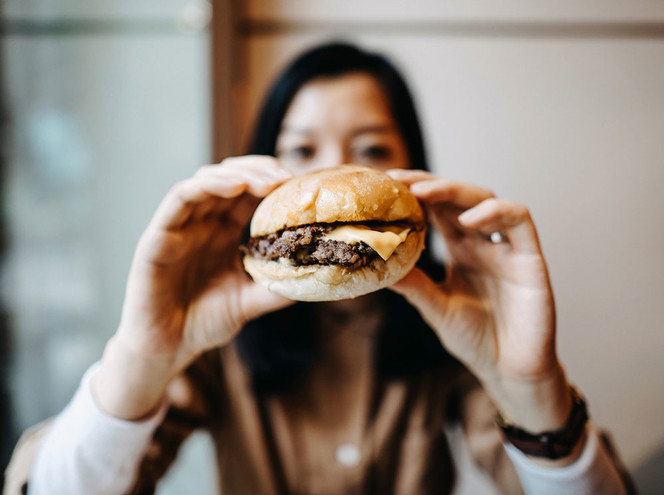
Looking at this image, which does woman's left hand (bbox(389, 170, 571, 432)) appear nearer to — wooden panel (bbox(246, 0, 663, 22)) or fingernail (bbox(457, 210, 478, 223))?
fingernail (bbox(457, 210, 478, 223))

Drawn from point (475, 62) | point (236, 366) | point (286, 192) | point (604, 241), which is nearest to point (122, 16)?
point (286, 192)

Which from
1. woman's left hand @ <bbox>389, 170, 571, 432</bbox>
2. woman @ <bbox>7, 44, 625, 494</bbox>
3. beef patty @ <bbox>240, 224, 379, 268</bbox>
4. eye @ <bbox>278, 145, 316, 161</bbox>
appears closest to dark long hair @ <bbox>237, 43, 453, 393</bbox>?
woman @ <bbox>7, 44, 625, 494</bbox>

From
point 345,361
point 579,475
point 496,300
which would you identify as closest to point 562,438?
point 579,475

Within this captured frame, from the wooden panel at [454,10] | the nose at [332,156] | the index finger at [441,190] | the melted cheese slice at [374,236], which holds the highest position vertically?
the wooden panel at [454,10]

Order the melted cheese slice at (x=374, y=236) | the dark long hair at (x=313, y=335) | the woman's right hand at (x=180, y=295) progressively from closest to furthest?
the melted cheese slice at (x=374, y=236) → the woman's right hand at (x=180, y=295) → the dark long hair at (x=313, y=335)

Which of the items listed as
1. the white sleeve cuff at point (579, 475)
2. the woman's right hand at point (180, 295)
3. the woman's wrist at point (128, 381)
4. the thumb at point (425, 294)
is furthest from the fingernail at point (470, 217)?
the woman's wrist at point (128, 381)

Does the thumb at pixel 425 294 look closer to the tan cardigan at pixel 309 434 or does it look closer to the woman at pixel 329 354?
the woman at pixel 329 354
